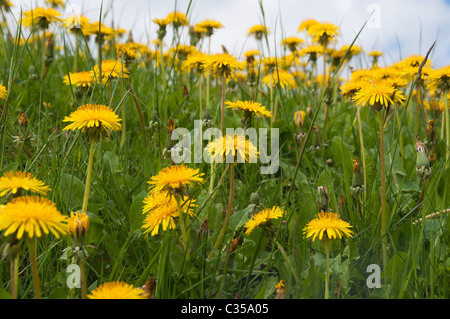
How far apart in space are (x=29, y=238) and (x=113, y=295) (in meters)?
0.26

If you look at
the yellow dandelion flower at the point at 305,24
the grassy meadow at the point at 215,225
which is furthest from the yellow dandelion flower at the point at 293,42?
the grassy meadow at the point at 215,225

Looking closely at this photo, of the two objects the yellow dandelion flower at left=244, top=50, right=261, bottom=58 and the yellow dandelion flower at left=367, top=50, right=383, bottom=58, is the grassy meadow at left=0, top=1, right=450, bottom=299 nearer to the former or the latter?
the yellow dandelion flower at left=244, top=50, right=261, bottom=58

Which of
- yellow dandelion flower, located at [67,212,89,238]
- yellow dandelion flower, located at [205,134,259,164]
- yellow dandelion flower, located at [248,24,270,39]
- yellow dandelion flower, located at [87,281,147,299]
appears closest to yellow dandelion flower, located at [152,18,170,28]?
yellow dandelion flower, located at [248,24,270,39]

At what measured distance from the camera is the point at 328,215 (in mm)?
1331

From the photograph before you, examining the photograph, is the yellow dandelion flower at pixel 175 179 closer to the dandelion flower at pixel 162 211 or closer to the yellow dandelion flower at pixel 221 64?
the dandelion flower at pixel 162 211

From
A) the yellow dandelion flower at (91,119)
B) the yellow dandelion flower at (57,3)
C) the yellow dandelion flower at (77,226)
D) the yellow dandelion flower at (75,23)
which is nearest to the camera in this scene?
the yellow dandelion flower at (77,226)

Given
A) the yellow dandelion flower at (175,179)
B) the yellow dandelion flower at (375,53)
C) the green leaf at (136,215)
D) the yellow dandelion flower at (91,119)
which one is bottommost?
the green leaf at (136,215)

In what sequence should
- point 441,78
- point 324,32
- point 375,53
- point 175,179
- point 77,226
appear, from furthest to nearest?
point 375,53
point 324,32
point 441,78
point 175,179
point 77,226

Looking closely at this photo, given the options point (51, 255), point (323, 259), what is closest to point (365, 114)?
point (323, 259)

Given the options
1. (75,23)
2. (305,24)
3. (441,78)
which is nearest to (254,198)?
(441,78)

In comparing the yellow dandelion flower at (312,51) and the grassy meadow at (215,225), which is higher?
the yellow dandelion flower at (312,51)

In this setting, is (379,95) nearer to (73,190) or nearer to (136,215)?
(136,215)
